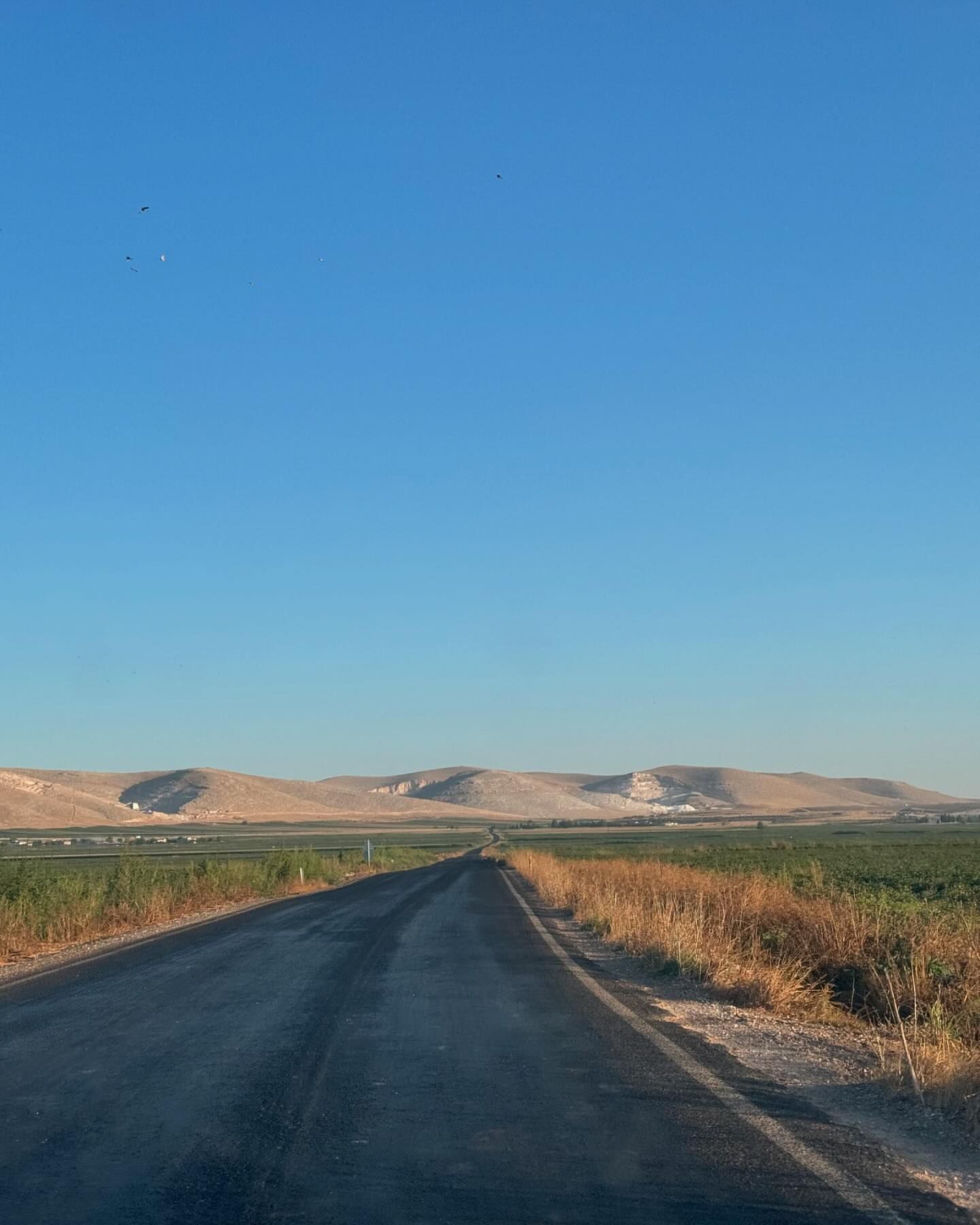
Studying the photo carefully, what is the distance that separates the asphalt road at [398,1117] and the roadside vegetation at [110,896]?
836cm

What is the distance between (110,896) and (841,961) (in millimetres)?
19247

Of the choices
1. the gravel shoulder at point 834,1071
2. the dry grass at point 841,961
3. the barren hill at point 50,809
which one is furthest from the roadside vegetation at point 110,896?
the barren hill at point 50,809

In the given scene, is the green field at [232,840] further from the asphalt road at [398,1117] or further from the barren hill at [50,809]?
the asphalt road at [398,1117]

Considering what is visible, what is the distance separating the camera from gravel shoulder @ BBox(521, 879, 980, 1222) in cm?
631

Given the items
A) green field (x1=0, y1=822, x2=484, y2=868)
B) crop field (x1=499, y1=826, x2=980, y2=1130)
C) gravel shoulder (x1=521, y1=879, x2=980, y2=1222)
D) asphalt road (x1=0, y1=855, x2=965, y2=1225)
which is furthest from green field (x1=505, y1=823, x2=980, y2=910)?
green field (x1=0, y1=822, x2=484, y2=868)

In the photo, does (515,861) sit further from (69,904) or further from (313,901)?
(69,904)

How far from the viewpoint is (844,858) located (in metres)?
63.5

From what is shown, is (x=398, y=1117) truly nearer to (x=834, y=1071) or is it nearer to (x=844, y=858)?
(x=834, y=1071)

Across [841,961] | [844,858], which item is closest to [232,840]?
[844,858]

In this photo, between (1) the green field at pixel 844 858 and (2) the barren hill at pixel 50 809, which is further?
(2) the barren hill at pixel 50 809

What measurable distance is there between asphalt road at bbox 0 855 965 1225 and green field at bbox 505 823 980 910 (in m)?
11.4

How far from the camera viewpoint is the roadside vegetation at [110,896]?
21812 mm

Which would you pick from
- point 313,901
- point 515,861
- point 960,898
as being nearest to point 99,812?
point 515,861

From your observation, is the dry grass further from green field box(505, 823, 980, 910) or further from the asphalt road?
green field box(505, 823, 980, 910)
